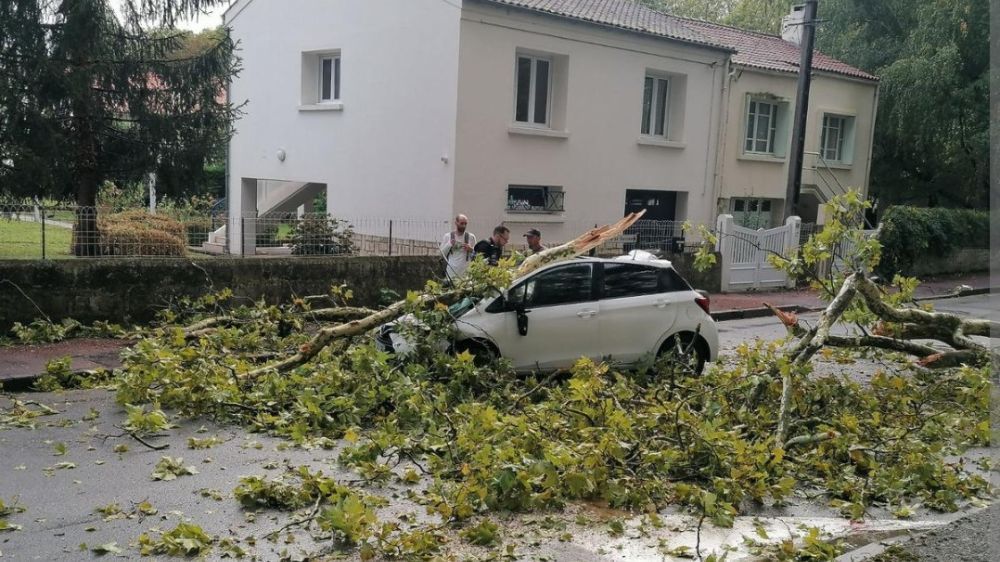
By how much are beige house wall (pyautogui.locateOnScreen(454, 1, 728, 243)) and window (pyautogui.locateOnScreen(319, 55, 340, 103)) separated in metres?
5.05

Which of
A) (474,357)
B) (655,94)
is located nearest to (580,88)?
(655,94)

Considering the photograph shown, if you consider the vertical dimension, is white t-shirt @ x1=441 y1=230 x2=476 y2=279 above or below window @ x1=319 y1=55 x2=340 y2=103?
below

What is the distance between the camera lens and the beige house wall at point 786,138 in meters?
23.3

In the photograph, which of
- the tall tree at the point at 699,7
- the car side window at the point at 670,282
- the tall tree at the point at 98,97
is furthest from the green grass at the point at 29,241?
the tall tree at the point at 699,7

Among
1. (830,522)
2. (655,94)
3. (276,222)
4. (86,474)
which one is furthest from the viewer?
(655,94)

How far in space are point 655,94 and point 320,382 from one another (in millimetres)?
15456

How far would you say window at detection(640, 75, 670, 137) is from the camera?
21.8 metres

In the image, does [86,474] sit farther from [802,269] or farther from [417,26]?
[417,26]

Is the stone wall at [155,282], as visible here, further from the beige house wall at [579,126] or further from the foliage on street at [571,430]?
the beige house wall at [579,126]

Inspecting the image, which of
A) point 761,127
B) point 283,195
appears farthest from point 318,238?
point 761,127

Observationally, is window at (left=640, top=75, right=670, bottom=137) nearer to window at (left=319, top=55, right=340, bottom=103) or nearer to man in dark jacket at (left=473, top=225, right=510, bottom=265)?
window at (left=319, top=55, right=340, bottom=103)

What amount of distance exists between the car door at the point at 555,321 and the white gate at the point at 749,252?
1075cm

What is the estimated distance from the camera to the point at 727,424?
754 centimetres

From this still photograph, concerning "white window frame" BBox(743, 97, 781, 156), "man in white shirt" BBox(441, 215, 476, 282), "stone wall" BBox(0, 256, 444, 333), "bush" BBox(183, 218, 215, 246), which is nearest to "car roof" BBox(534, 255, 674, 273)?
"man in white shirt" BBox(441, 215, 476, 282)
